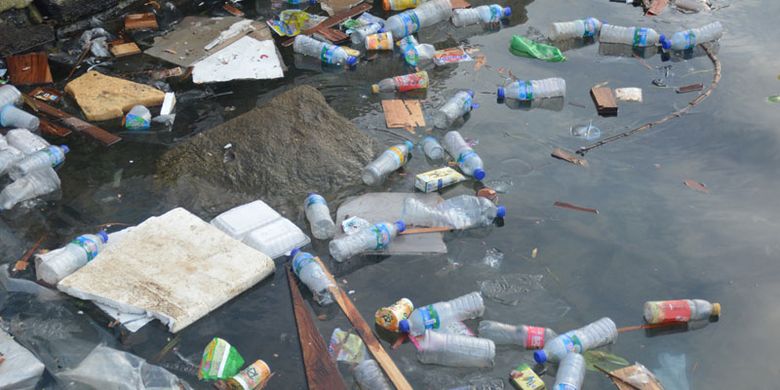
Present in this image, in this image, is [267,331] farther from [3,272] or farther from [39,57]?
[39,57]

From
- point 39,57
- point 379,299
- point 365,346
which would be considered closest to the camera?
point 365,346

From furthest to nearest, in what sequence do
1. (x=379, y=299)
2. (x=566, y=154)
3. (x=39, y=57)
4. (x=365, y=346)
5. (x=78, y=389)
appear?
1. (x=39, y=57)
2. (x=566, y=154)
3. (x=379, y=299)
4. (x=365, y=346)
5. (x=78, y=389)

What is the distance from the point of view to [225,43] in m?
6.61

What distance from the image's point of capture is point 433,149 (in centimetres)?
521

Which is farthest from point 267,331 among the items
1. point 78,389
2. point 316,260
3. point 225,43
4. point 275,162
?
point 225,43

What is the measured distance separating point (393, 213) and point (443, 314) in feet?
3.35

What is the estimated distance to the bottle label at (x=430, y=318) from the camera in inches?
150

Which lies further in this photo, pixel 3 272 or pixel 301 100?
pixel 301 100

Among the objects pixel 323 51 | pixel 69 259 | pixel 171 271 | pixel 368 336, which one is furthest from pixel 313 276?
pixel 323 51

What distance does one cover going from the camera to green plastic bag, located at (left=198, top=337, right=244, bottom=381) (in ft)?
11.6

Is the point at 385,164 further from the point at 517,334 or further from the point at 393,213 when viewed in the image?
the point at 517,334

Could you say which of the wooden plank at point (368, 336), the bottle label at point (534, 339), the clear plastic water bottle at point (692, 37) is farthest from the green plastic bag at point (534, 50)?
the bottle label at point (534, 339)

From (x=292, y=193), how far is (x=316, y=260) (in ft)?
2.61

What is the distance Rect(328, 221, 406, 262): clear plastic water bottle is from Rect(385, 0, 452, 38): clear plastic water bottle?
9.99 feet
